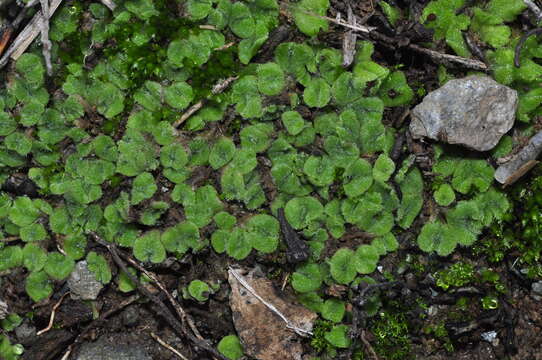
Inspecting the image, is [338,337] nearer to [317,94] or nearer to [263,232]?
[263,232]

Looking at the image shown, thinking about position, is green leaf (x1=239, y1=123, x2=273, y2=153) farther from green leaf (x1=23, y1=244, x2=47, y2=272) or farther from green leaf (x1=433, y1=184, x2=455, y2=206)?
green leaf (x1=23, y1=244, x2=47, y2=272)

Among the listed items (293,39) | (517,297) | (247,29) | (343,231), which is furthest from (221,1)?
(517,297)

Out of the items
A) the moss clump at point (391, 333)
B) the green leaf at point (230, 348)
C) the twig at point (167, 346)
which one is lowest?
the moss clump at point (391, 333)

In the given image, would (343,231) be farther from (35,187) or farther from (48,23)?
(48,23)

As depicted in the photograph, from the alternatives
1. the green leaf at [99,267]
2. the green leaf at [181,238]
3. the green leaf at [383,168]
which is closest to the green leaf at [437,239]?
the green leaf at [383,168]

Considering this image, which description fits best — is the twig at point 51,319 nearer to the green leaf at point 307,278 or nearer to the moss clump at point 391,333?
the green leaf at point 307,278

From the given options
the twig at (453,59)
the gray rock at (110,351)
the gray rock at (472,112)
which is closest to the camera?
the gray rock at (472,112)
